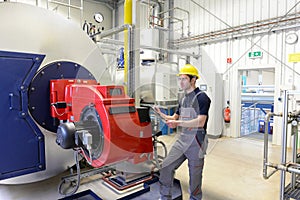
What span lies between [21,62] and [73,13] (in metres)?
5.49

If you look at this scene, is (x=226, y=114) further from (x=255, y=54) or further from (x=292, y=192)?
(x=292, y=192)

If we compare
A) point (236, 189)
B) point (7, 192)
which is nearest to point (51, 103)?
point (7, 192)

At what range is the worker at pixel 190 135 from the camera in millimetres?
1715

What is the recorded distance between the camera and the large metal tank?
1634 millimetres

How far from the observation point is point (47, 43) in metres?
1.77

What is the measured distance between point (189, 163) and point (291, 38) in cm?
335

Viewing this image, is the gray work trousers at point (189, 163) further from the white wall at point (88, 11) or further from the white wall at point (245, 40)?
the white wall at point (88, 11)

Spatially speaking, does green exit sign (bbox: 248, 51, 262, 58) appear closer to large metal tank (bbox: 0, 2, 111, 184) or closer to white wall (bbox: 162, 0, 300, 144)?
white wall (bbox: 162, 0, 300, 144)

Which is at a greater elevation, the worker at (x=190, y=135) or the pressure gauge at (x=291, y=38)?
the pressure gauge at (x=291, y=38)

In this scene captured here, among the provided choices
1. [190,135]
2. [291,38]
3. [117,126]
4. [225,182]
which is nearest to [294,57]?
[291,38]

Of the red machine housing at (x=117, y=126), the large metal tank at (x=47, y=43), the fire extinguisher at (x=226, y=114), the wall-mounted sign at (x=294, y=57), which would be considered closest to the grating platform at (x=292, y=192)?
the red machine housing at (x=117, y=126)

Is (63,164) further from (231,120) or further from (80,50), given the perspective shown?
(231,120)

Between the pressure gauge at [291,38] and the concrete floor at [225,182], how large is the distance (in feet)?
6.39

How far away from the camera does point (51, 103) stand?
1711 mm
